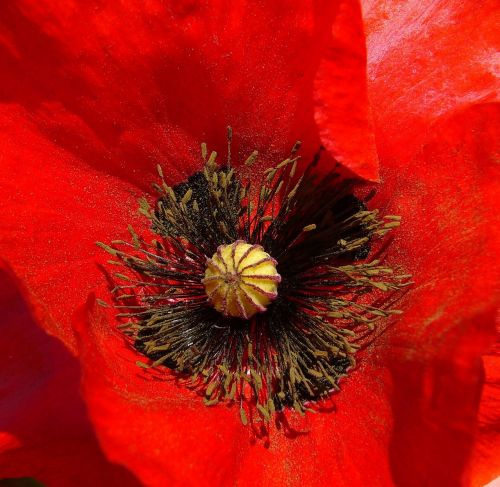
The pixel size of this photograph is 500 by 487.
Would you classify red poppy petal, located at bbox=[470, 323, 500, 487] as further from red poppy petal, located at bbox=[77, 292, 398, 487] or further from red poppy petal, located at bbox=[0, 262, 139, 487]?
red poppy petal, located at bbox=[0, 262, 139, 487]

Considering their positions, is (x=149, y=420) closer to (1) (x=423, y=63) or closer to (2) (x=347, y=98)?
(2) (x=347, y=98)

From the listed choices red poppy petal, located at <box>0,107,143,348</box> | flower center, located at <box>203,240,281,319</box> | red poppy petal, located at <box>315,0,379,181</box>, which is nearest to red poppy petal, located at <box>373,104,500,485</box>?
red poppy petal, located at <box>315,0,379,181</box>

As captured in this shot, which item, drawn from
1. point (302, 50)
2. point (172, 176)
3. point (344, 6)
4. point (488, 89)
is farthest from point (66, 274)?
point (488, 89)

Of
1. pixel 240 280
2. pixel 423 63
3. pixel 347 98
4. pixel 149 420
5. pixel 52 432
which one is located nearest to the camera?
pixel 149 420

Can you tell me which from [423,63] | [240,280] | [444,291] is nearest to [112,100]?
[240,280]

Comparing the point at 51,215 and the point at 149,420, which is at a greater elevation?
the point at 51,215

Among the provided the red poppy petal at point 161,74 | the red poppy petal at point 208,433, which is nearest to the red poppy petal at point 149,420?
the red poppy petal at point 208,433

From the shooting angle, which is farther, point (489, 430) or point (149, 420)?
point (489, 430)

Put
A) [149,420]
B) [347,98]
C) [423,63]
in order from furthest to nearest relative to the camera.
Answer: [423,63] < [347,98] < [149,420]

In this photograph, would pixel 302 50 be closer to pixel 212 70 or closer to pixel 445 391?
pixel 212 70

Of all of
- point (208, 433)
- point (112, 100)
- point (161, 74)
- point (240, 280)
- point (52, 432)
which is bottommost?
point (52, 432)
